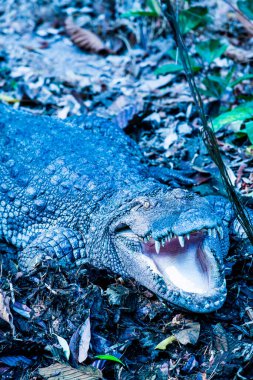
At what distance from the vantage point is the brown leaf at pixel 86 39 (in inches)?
308

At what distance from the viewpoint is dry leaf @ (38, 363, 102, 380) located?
10.5 feet

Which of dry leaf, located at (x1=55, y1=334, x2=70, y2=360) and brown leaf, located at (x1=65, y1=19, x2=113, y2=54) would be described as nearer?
dry leaf, located at (x1=55, y1=334, x2=70, y2=360)

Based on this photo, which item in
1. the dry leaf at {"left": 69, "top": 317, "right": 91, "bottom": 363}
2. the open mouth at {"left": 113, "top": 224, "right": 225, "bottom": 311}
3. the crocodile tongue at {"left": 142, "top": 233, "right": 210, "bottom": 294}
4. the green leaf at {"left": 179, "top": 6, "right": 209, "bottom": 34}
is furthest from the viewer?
the green leaf at {"left": 179, "top": 6, "right": 209, "bottom": 34}

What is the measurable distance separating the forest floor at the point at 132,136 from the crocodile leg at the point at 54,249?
17cm

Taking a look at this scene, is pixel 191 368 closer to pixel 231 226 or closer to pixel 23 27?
pixel 231 226

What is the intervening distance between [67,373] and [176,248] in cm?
110

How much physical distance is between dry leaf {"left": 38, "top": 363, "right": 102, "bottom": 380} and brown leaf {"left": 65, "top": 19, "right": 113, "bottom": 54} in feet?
17.9

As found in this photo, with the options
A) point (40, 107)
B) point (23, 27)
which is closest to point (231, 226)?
point (40, 107)

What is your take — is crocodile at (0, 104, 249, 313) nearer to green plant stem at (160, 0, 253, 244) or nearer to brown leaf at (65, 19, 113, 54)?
green plant stem at (160, 0, 253, 244)

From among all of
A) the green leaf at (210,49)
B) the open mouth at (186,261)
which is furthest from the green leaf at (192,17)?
the open mouth at (186,261)

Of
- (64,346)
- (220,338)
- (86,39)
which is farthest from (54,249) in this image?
(86,39)

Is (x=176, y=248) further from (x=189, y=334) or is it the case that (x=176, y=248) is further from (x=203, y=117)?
(x=203, y=117)

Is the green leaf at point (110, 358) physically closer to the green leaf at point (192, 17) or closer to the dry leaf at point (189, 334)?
the dry leaf at point (189, 334)

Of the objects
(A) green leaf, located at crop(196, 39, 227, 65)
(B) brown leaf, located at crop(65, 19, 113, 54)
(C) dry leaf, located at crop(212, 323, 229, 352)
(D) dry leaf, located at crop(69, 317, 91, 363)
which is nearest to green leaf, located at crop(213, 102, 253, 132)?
(A) green leaf, located at crop(196, 39, 227, 65)
